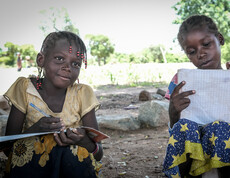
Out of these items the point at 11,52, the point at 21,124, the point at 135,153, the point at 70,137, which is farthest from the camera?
the point at 11,52

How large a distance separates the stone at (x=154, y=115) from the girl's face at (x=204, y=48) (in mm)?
2139

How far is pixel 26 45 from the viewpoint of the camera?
4850 centimetres

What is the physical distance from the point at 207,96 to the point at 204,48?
0.48 m

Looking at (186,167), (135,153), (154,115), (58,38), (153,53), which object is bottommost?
(135,153)

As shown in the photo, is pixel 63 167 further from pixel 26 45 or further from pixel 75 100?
pixel 26 45

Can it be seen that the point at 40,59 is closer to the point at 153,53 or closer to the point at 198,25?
the point at 198,25

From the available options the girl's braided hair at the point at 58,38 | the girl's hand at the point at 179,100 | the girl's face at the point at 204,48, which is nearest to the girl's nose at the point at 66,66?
the girl's braided hair at the point at 58,38

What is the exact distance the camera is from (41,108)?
5.25 feet

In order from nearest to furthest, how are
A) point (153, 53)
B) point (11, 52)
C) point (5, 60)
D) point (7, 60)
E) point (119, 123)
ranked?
1. point (119, 123)
2. point (7, 60)
3. point (5, 60)
4. point (11, 52)
5. point (153, 53)

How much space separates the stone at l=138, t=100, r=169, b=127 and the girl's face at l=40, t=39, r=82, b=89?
2.46m

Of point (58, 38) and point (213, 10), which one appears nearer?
point (58, 38)

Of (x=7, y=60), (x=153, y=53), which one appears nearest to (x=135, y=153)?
(x=7, y=60)

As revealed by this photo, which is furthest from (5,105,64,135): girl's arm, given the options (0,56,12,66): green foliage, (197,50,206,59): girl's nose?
(0,56,12,66): green foliage

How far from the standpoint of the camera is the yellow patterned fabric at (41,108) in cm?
141
